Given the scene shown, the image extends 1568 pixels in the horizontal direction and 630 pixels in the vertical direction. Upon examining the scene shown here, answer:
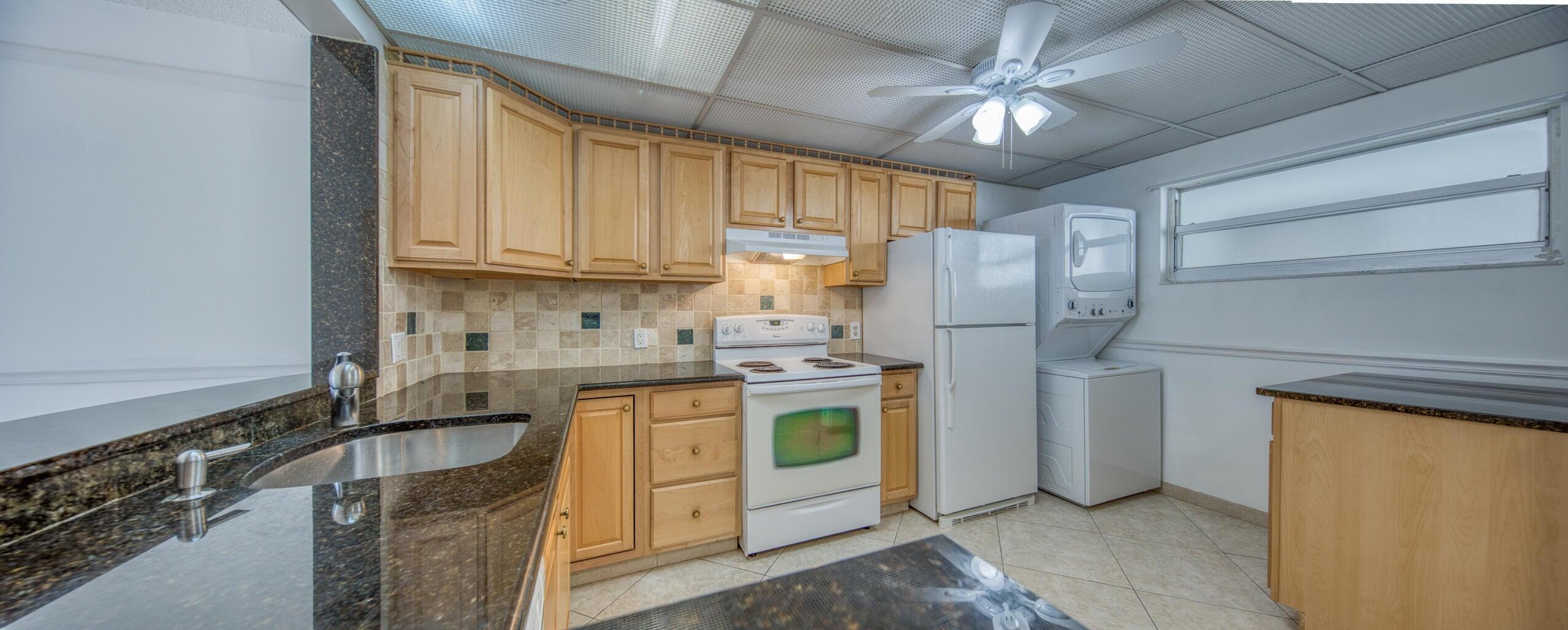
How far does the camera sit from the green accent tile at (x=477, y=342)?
2.34m

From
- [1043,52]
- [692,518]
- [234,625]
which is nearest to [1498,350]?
[1043,52]

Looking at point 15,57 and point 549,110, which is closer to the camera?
point 15,57

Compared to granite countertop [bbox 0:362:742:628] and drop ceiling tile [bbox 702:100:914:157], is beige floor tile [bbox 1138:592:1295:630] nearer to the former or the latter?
granite countertop [bbox 0:362:742:628]

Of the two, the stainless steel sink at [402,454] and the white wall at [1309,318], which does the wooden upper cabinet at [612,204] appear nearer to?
the stainless steel sink at [402,454]

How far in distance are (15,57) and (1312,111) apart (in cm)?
493

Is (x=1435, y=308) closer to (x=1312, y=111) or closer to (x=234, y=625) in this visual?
(x=1312, y=111)

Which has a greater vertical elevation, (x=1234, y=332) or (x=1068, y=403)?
(x=1234, y=332)

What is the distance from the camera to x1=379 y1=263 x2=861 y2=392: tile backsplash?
206 centimetres

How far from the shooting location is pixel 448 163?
1845mm

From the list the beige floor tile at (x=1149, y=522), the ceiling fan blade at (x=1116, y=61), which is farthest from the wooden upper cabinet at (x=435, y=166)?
the beige floor tile at (x=1149, y=522)

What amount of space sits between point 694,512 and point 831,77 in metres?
2.10

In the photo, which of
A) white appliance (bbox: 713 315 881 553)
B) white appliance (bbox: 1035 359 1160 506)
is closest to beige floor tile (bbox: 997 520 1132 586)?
white appliance (bbox: 1035 359 1160 506)

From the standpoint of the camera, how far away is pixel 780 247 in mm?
2605

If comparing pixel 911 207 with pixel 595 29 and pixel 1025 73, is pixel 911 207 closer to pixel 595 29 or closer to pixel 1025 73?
pixel 1025 73
